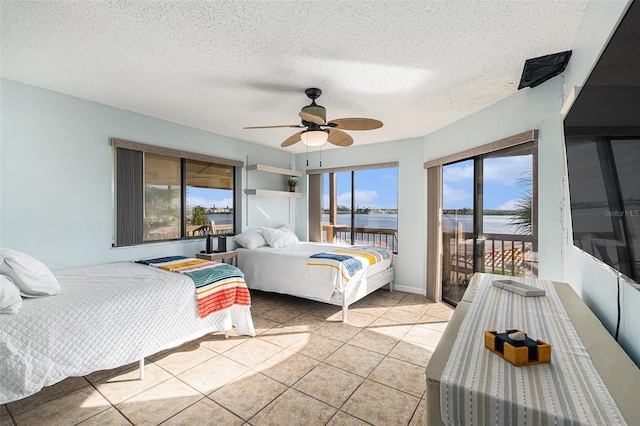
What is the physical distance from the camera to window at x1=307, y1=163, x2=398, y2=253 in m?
4.99

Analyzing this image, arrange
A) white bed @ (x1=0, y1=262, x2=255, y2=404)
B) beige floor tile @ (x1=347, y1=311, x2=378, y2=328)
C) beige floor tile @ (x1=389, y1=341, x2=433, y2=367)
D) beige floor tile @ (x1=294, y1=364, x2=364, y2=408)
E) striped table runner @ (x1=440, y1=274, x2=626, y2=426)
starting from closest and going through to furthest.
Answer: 1. striped table runner @ (x1=440, y1=274, x2=626, y2=426)
2. white bed @ (x1=0, y1=262, x2=255, y2=404)
3. beige floor tile @ (x1=294, y1=364, x2=364, y2=408)
4. beige floor tile @ (x1=389, y1=341, x2=433, y2=367)
5. beige floor tile @ (x1=347, y1=311, x2=378, y2=328)

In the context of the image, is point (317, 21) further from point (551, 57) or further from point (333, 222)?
point (333, 222)

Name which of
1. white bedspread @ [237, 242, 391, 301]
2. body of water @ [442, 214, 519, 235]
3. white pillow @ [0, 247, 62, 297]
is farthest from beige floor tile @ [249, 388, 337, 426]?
body of water @ [442, 214, 519, 235]

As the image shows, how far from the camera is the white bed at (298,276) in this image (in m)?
3.56

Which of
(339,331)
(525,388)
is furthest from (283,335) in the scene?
(525,388)

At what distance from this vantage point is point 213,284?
8.95ft

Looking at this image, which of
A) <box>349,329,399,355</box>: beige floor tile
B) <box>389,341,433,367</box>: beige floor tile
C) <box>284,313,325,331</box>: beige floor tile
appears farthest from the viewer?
<box>284,313,325,331</box>: beige floor tile

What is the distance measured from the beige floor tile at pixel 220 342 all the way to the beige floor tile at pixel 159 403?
22.4 inches

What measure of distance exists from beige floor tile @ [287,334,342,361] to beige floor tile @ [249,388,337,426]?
573mm

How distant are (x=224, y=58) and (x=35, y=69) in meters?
1.61

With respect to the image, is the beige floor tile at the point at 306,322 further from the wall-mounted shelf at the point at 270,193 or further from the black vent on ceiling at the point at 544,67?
the black vent on ceiling at the point at 544,67

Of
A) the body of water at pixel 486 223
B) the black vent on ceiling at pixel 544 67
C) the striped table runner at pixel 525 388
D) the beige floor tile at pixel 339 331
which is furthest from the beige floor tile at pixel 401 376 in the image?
the black vent on ceiling at pixel 544 67

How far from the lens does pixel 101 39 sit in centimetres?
197

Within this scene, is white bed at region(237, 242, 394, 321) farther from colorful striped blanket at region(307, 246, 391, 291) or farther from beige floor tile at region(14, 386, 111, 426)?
beige floor tile at region(14, 386, 111, 426)
